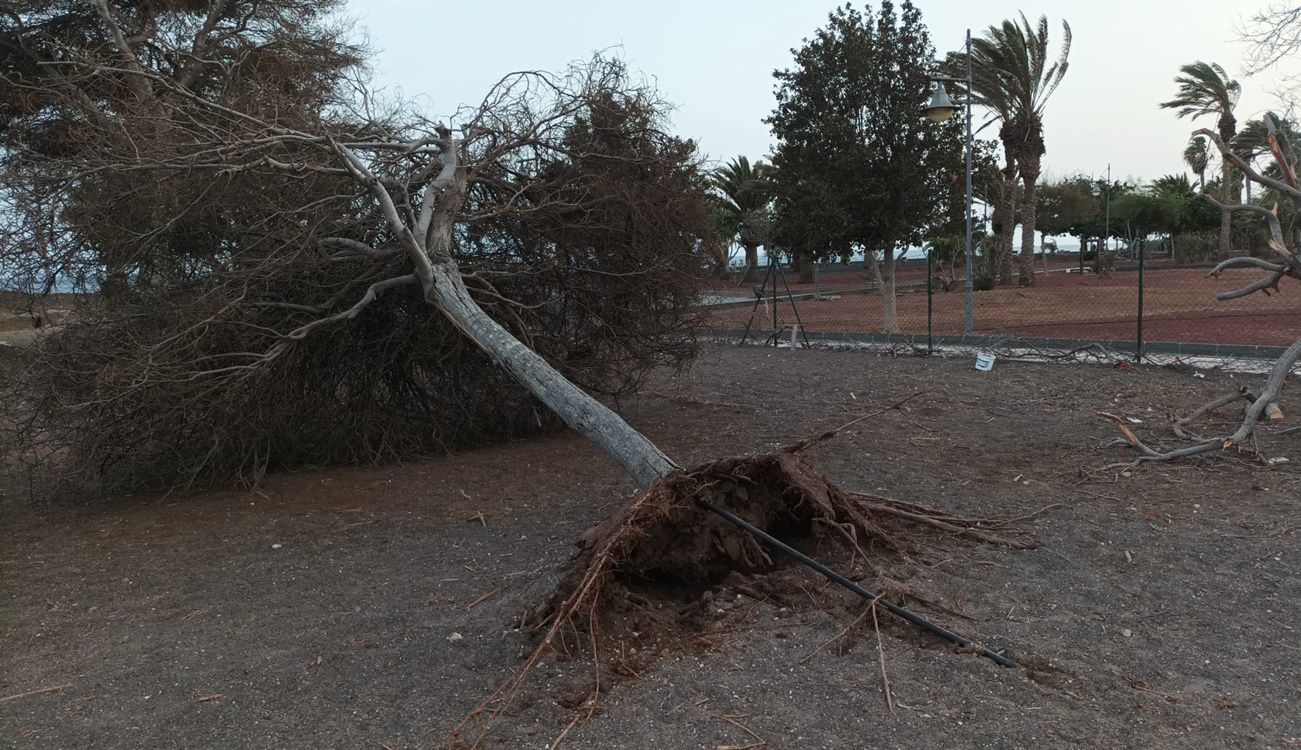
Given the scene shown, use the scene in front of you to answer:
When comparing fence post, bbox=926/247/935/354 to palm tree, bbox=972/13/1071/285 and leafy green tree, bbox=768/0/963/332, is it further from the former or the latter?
palm tree, bbox=972/13/1071/285

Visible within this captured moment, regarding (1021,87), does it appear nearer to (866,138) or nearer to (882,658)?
(866,138)

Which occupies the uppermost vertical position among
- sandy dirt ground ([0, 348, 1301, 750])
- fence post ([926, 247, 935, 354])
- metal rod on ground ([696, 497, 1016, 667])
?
fence post ([926, 247, 935, 354])

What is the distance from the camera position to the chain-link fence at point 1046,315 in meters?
13.2

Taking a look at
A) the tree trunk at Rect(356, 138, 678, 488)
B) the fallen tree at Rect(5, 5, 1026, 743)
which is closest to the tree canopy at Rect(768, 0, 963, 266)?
the fallen tree at Rect(5, 5, 1026, 743)

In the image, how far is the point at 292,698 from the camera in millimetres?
3461

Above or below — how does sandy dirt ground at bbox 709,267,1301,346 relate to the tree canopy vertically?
below

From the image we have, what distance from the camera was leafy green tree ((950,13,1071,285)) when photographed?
27750 millimetres

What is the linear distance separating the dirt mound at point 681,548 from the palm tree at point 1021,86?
2578 centimetres

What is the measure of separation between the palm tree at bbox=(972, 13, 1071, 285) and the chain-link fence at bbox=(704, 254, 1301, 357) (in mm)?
3534

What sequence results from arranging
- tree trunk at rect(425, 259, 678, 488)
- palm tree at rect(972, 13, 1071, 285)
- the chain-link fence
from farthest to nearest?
1. palm tree at rect(972, 13, 1071, 285)
2. the chain-link fence
3. tree trunk at rect(425, 259, 678, 488)

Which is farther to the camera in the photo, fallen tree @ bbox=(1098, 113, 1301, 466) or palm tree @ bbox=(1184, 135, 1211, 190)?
palm tree @ bbox=(1184, 135, 1211, 190)

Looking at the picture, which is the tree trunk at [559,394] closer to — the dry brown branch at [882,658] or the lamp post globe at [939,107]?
the dry brown branch at [882,658]

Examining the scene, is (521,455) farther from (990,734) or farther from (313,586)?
(990,734)

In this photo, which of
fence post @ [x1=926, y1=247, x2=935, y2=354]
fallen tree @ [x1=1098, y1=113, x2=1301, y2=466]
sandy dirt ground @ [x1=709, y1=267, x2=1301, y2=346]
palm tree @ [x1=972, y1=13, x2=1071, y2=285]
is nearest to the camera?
fallen tree @ [x1=1098, y1=113, x2=1301, y2=466]
